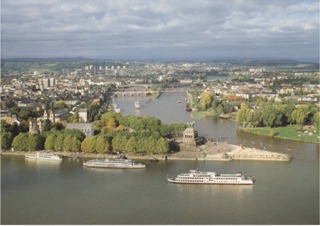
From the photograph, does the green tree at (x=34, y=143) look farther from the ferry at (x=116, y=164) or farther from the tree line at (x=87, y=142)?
the ferry at (x=116, y=164)

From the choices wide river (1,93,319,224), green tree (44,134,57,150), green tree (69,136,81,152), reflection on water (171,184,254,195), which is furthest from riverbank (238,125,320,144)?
green tree (44,134,57,150)

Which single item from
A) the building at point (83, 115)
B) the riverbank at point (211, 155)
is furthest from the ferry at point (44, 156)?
the building at point (83, 115)

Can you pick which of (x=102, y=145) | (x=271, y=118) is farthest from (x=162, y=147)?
(x=271, y=118)

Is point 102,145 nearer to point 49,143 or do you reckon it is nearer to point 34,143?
point 49,143

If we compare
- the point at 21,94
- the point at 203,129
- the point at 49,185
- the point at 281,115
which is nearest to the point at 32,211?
the point at 49,185

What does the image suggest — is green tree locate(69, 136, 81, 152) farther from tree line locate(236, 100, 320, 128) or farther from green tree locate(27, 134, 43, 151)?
tree line locate(236, 100, 320, 128)

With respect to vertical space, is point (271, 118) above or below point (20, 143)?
above

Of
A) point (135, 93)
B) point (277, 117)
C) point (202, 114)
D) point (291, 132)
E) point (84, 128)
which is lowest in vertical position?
point (135, 93)

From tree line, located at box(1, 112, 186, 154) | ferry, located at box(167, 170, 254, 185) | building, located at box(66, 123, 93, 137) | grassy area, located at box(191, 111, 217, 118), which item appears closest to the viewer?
ferry, located at box(167, 170, 254, 185)
